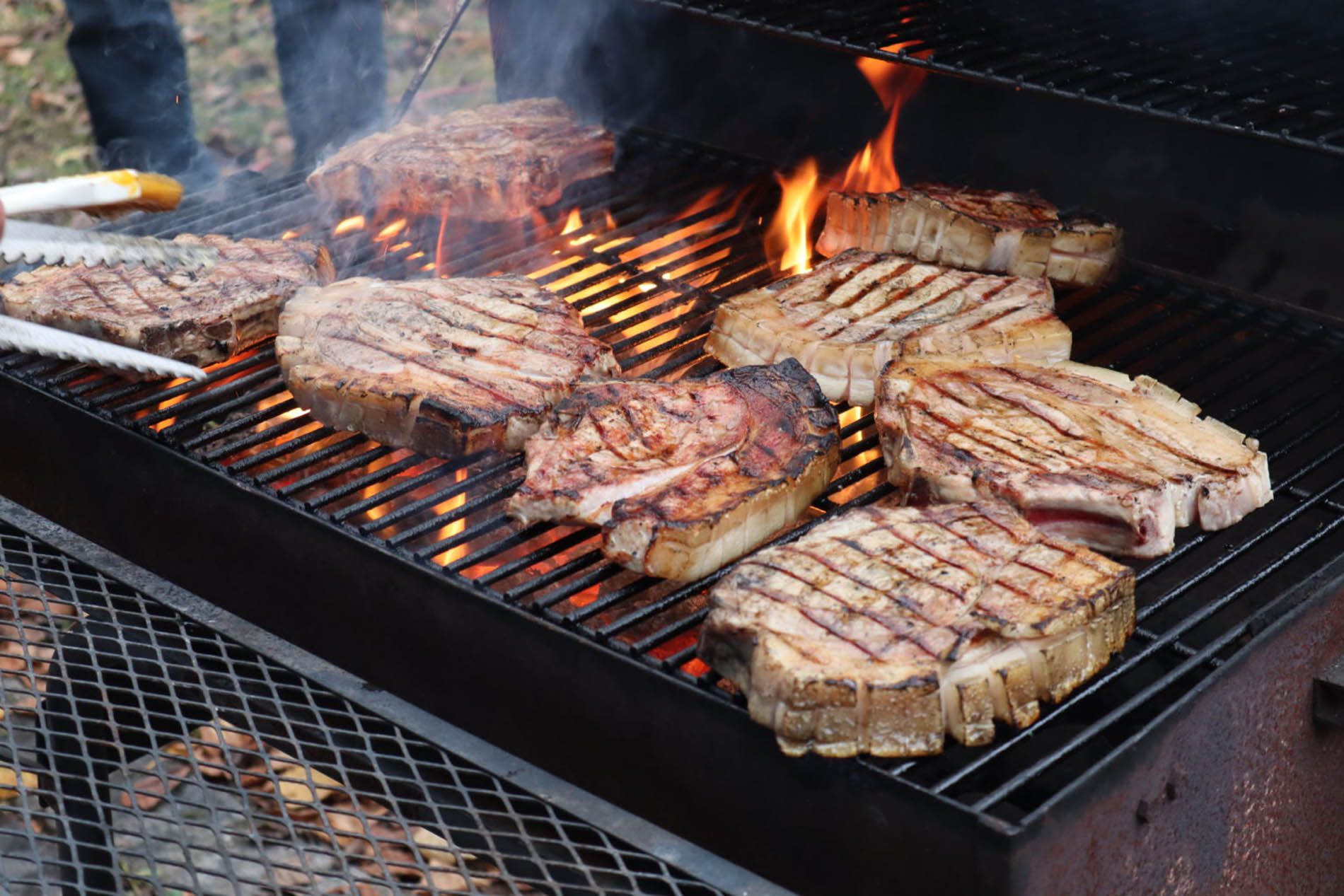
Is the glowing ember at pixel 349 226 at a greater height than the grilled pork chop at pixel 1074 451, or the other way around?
the grilled pork chop at pixel 1074 451

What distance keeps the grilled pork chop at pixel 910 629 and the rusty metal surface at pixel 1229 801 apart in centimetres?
23

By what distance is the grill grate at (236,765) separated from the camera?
2660mm

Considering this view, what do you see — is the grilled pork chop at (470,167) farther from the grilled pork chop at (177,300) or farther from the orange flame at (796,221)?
the orange flame at (796,221)

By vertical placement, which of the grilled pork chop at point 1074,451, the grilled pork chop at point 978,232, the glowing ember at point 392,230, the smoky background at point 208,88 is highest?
the grilled pork chop at point 978,232

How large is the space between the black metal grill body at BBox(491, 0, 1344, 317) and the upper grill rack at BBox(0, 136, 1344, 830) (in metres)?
0.27

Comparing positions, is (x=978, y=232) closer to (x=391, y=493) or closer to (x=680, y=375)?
(x=680, y=375)

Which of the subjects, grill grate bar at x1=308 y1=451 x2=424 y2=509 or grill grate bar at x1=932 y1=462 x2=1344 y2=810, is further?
grill grate bar at x1=308 y1=451 x2=424 y2=509

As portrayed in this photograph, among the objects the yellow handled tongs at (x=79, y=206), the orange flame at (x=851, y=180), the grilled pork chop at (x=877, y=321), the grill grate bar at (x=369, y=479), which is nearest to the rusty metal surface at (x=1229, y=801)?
the grilled pork chop at (x=877, y=321)

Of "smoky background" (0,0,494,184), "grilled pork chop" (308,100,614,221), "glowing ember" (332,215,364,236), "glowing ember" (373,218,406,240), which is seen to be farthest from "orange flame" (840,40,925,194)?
"smoky background" (0,0,494,184)

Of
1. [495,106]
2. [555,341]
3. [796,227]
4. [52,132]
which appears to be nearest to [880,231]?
[796,227]

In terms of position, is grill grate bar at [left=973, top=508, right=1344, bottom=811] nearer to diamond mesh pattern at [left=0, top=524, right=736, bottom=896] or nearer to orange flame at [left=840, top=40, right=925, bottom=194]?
diamond mesh pattern at [left=0, top=524, right=736, bottom=896]

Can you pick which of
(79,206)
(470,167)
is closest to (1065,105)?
(470,167)

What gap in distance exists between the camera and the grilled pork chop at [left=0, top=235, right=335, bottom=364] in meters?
4.04

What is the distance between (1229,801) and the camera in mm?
2844
